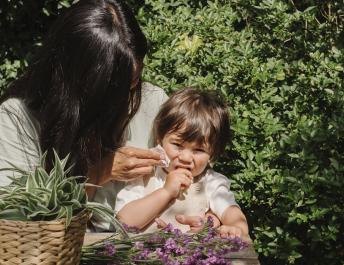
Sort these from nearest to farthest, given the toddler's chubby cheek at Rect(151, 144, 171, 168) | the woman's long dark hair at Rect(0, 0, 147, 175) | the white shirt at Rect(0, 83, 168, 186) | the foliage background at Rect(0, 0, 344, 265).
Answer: the woman's long dark hair at Rect(0, 0, 147, 175) → the white shirt at Rect(0, 83, 168, 186) → the toddler's chubby cheek at Rect(151, 144, 171, 168) → the foliage background at Rect(0, 0, 344, 265)

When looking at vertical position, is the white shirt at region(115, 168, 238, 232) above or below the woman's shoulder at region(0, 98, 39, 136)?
below

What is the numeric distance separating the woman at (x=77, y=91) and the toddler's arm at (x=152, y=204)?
13cm

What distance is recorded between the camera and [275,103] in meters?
3.69

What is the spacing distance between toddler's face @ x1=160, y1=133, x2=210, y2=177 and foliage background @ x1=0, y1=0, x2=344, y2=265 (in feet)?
1.46

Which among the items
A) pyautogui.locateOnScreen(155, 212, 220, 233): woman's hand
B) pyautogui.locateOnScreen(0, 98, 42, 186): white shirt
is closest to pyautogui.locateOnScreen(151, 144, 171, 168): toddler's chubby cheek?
pyautogui.locateOnScreen(155, 212, 220, 233): woman's hand

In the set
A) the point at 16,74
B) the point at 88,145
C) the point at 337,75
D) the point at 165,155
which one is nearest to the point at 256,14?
the point at 337,75

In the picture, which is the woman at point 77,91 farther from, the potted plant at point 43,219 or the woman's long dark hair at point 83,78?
the potted plant at point 43,219

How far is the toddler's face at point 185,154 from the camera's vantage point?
2.97 metres

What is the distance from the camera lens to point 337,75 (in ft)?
12.7

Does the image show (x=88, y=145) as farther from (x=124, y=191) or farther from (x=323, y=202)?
(x=323, y=202)

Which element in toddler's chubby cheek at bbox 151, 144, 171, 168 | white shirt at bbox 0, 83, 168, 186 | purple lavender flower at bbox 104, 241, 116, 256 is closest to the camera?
purple lavender flower at bbox 104, 241, 116, 256

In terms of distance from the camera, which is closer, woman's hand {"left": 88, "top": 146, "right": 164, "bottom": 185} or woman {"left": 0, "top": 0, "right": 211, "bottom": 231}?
woman {"left": 0, "top": 0, "right": 211, "bottom": 231}

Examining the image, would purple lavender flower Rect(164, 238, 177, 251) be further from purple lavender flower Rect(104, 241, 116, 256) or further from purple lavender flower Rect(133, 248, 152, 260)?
purple lavender flower Rect(104, 241, 116, 256)

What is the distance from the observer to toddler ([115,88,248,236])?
2855 mm
